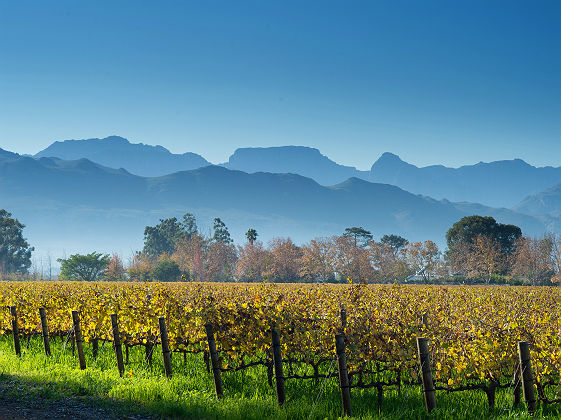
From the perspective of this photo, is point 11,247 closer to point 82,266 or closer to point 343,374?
point 82,266

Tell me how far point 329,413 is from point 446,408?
2.16 meters

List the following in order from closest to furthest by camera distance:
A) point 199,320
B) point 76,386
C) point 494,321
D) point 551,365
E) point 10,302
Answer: point 551,365 → point 494,321 → point 76,386 → point 199,320 → point 10,302

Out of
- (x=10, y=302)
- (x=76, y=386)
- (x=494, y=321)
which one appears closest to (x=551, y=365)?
(x=494, y=321)

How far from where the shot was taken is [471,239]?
88.7 meters

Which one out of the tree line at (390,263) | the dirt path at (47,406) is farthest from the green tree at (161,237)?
the dirt path at (47,406)

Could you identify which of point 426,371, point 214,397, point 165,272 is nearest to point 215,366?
point 214,397

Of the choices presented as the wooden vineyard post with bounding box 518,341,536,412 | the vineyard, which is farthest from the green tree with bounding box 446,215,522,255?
the wooden vineyard post with bounding box 518,341,536,412

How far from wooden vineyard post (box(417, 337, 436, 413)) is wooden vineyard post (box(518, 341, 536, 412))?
140 cm

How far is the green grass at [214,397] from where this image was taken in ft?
29.0

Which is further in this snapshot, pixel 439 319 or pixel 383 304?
pixel 383 304

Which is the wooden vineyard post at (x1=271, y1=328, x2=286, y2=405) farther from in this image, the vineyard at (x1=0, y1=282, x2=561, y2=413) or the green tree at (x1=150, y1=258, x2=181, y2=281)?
the green tree at (x1=150, y1=258, x2=181, y2=281)

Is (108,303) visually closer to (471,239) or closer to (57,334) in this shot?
(57,334)

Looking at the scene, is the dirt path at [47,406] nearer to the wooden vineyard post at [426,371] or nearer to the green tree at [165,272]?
the wooden vineyard post at [426,371]

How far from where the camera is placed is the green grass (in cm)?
885
